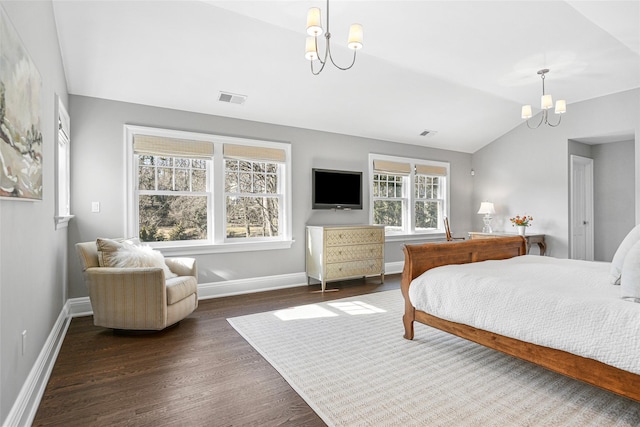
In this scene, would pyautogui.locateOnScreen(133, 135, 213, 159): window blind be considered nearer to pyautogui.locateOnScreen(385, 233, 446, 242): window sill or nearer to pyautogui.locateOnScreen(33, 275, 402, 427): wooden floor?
pyautogui.locateOnScreen(33, 275, 402, 427): wooden floor

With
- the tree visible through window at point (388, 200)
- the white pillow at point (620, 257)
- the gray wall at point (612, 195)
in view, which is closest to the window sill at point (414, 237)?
the tree visible through window at point (388, 200)

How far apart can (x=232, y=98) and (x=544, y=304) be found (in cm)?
374

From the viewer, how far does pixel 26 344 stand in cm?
197

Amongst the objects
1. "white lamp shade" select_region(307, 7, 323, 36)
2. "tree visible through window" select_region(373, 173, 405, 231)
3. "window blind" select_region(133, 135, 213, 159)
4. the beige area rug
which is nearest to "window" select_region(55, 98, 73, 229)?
"window blind" select_region(133, 135, 213, 159)

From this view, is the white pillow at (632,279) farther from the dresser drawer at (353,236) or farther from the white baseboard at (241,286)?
the white baseboard at (241,286)

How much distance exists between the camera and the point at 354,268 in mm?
5098

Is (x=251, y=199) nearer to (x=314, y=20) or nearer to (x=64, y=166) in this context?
(x=64, y=166)

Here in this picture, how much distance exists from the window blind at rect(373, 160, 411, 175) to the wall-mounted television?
0.45 m

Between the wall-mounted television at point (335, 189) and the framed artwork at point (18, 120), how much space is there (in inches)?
136

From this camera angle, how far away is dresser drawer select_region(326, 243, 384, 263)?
4.89 metres

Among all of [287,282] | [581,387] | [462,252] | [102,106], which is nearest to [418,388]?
[581,387]

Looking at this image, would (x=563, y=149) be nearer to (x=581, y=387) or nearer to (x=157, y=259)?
(x=581, y=387)

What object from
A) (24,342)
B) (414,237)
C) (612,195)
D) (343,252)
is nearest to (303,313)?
(343,252)

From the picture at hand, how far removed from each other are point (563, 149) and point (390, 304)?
4158mm
